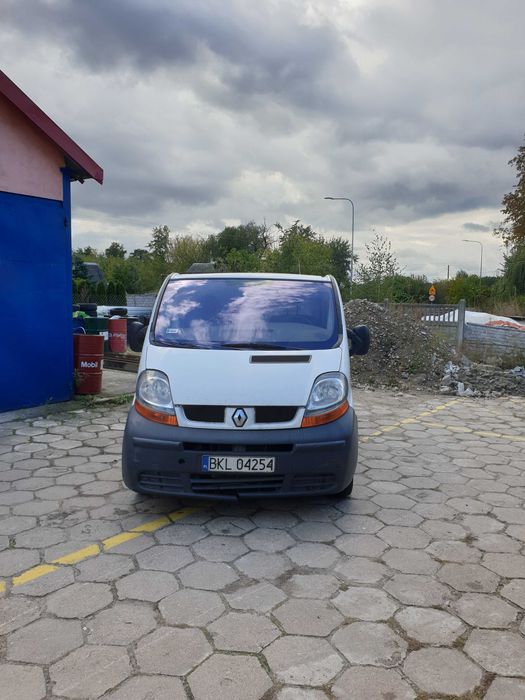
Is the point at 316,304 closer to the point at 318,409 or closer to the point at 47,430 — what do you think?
the point at 318,409

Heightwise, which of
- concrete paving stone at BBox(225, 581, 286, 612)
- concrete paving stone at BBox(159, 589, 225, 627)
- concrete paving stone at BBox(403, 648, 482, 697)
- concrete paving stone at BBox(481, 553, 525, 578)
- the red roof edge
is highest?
the red roof edge

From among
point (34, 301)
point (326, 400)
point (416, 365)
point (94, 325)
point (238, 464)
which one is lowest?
point (416, 365)

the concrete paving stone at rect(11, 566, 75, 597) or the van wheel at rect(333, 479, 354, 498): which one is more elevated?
the van wheel at rect(333, 479, 354, 498)

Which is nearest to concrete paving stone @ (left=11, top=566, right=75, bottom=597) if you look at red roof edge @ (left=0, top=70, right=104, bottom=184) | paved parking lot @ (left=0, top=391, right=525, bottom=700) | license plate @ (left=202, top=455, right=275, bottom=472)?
paved parking lot @ (left=0, top=391, right=525, bottom=700)

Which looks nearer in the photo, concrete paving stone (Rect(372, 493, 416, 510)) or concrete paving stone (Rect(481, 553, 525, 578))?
concrete paving stone (Rect(481, 553, 525, 578))

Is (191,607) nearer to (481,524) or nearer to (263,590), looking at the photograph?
(263,590)

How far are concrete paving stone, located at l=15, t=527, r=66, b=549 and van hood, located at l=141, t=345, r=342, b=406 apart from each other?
1.25 metres

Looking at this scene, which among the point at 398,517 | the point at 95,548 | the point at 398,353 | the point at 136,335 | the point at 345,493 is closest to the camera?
the point at 95,548

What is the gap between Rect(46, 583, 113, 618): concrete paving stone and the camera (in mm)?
2918

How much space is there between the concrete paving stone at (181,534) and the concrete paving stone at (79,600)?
2.20 feet

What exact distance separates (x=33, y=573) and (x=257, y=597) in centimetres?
139

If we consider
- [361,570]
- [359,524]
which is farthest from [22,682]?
[359,524]

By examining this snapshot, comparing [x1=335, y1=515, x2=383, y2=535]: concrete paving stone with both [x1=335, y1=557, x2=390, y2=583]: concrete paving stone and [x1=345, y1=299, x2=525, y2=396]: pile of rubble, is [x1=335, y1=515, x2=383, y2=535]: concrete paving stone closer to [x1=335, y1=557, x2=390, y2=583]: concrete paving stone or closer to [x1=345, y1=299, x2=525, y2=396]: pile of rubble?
[x1=335, y1=557, x2=390, y2=583]: concrete paving stone

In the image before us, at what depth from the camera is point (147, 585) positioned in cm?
320
